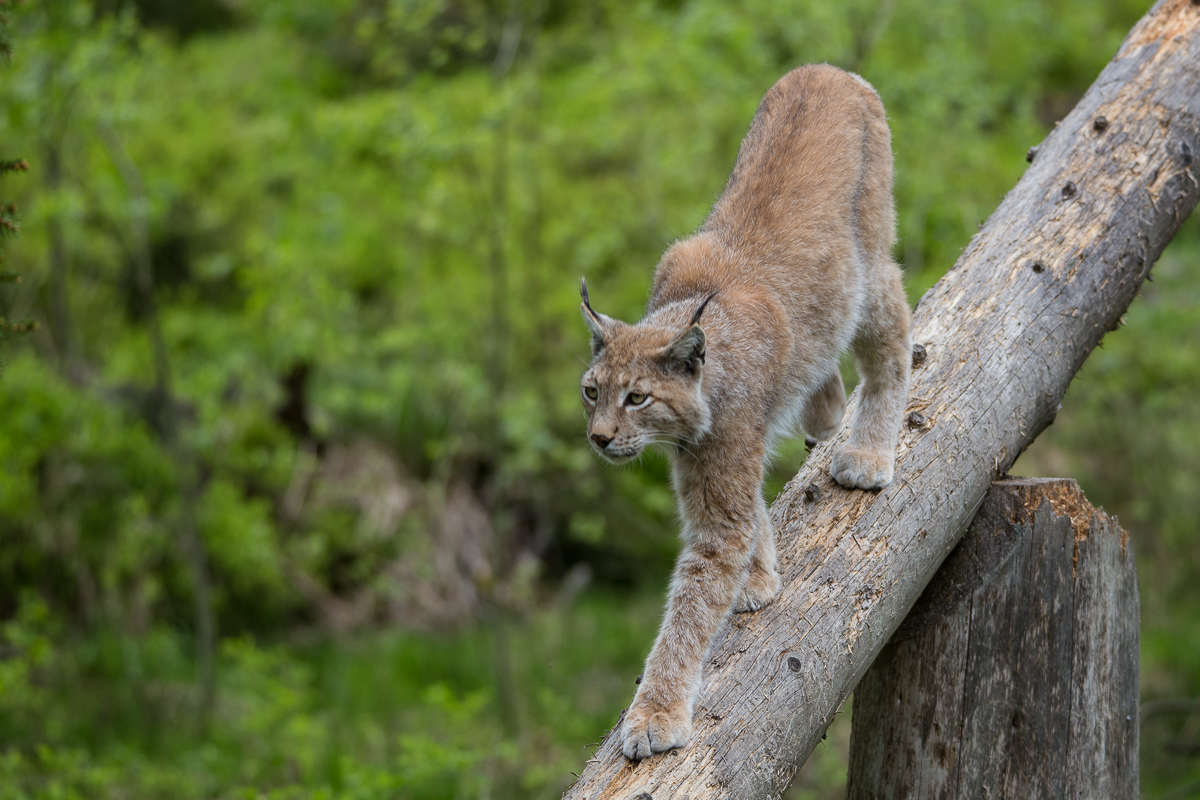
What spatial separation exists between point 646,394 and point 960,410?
135 cm

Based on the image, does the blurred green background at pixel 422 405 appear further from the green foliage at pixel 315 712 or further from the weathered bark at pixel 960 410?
the weathered bark at pixel 960 410

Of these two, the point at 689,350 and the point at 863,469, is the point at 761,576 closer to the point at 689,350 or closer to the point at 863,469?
the point at 863,469

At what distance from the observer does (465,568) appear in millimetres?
10586

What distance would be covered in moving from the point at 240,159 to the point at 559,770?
10537 millimetres

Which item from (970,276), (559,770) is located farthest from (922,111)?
(559,770)

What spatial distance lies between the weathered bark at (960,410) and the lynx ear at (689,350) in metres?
0.79

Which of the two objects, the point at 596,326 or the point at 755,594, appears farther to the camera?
the point at 596,326

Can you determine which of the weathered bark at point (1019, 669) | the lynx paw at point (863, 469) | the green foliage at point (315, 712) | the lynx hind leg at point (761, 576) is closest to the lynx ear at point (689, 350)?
the lynx hind leg at point (761, 576)

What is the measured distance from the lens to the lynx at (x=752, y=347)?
3686 millimetres

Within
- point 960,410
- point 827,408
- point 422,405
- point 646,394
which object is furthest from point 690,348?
point 422,405

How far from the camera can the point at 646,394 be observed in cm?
371

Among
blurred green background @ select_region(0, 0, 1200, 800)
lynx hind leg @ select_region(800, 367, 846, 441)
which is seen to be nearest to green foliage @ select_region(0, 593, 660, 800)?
blurred green background @ select_region(0, 0, 1200, 800)

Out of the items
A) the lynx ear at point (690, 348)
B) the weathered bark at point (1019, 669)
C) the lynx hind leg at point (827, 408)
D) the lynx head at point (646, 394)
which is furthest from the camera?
the lynx hind leg at point (827, 408)

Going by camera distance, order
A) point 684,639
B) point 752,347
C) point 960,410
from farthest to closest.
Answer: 1. point 960,410
2. point 752,347
3. point 684,639
